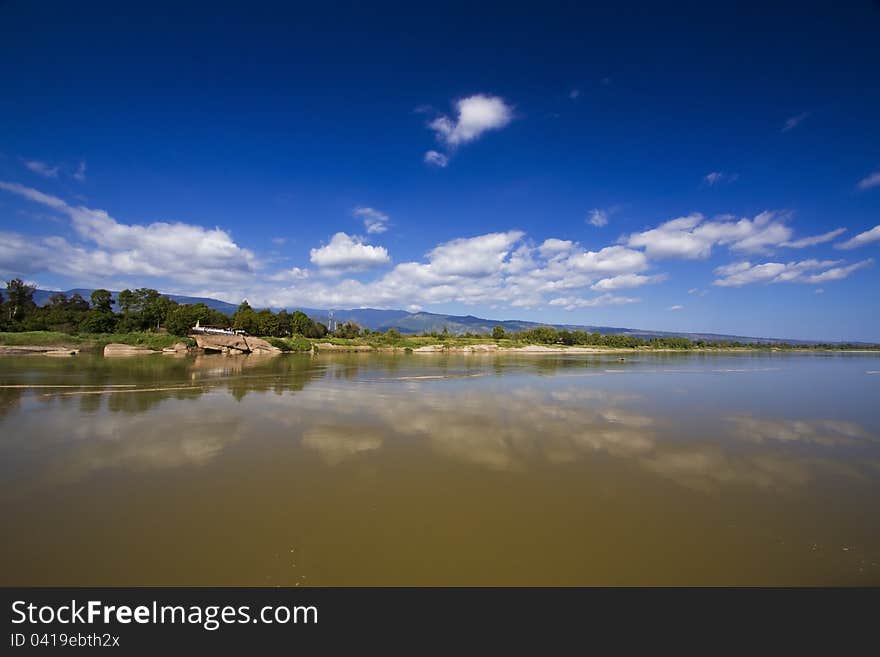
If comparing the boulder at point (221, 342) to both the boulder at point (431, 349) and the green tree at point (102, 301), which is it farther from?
the boulder at point (431, 349)

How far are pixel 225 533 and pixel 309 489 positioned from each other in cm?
194

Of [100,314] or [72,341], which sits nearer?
[72,341]

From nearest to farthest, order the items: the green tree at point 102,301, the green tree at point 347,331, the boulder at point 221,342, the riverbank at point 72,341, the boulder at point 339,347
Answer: the riverbank at point 72,341 → the boulder at point 221,342 → the green tree at point 102,301 → the boulder at point 339,347 → the green tree at point 347,331

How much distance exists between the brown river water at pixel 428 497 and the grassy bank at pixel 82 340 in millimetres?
43537

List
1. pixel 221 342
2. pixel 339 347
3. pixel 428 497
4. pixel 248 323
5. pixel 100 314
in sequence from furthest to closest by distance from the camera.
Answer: pixel 248 323
pixel 339 347
pixel 100 314
pixel 221 342
pixel 428 497

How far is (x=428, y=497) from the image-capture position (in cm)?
739

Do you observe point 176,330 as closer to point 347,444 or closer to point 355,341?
point 355,341

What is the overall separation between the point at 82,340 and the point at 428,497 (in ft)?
211

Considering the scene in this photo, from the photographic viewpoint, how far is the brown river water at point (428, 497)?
5.10 m
